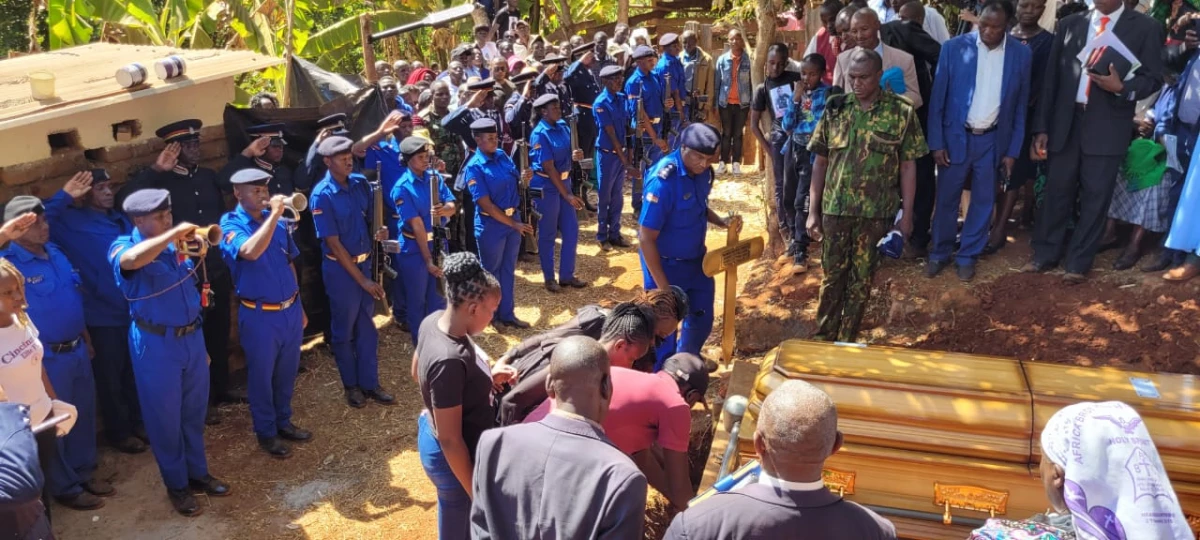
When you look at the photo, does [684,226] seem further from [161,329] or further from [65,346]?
[65,346]

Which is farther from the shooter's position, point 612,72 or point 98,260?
point 612,72

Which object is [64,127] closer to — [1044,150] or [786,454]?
[786,454]

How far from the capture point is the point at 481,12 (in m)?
13.0

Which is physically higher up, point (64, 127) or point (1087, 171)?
point (64, 127)

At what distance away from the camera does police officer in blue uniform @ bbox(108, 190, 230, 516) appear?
4477 mm

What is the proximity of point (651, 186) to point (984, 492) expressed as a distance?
256 centimetres

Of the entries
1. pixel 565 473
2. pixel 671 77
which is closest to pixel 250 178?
pixel 565 473

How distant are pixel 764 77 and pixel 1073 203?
2.40 metres

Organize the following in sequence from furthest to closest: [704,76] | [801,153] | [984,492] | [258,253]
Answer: [704,76]
[801,153]
[258,253]
[984,492]

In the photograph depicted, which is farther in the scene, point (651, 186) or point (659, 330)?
point (651, 186)

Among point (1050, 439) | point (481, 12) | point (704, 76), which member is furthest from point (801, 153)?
point (481, 12)

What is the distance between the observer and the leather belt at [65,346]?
15.7ft

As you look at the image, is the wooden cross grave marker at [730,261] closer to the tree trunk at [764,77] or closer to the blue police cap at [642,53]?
the tree trunk at [764,77]

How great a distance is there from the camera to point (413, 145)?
20.6 ft
